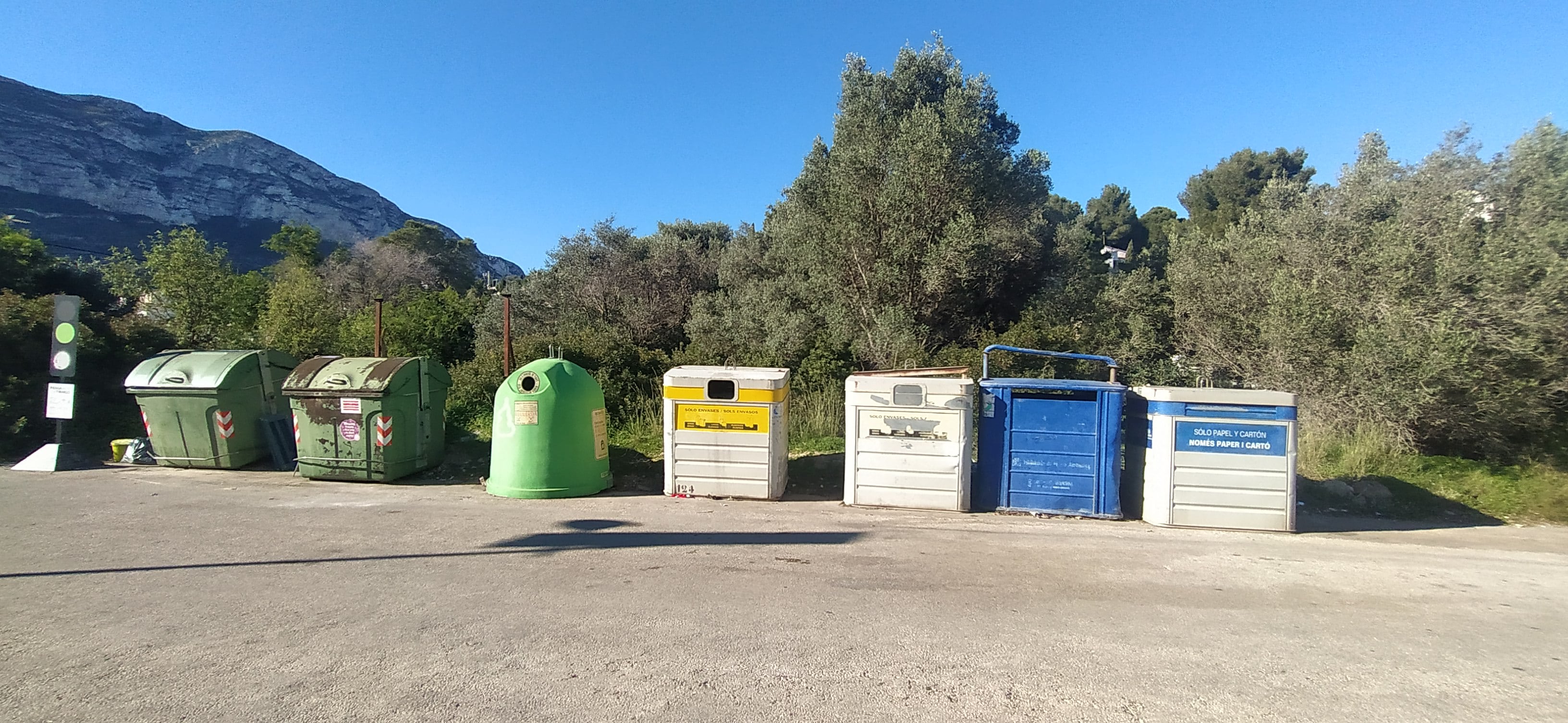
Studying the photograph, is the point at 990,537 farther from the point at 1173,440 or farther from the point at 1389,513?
the point at 1389,513

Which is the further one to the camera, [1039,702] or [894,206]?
[894,206]

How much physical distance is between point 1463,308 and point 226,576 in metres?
14.3

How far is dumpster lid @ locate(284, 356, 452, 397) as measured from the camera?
26.2 ft

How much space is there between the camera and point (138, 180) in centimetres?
6862

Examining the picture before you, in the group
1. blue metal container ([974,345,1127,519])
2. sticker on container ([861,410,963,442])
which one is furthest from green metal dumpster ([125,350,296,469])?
blue metal container ([974,345,1127,519])

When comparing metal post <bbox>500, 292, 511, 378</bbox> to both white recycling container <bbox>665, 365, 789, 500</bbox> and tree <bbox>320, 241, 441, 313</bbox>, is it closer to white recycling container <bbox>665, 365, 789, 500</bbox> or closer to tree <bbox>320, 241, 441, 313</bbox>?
white recycling container <bbox>665, 365, 789, 500</bbox>

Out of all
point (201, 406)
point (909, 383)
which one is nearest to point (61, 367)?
point (201, 406)

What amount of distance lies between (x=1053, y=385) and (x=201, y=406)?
33.8 feet

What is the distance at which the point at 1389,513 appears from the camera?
7.84m

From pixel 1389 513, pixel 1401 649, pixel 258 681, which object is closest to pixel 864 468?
pixel 1401 649

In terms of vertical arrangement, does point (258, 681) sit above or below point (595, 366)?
below

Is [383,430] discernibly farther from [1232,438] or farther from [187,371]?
[1232,438]

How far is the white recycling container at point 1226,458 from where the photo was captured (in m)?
6.55

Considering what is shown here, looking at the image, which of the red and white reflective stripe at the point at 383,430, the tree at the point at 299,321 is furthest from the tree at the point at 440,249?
the red and white reflective stripe at the point at 383,430
